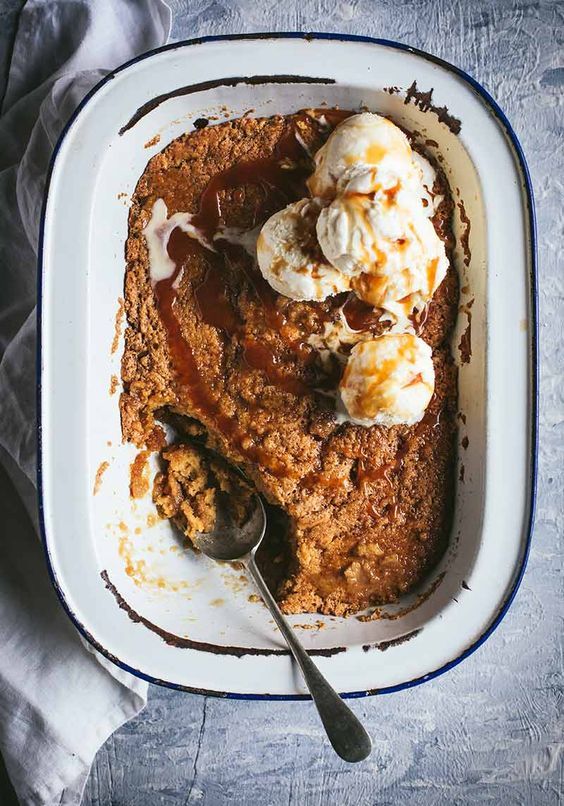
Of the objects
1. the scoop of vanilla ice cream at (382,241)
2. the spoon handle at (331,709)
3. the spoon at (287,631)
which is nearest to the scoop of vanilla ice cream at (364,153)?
the scoop of vanilla ice cream at (382,241)

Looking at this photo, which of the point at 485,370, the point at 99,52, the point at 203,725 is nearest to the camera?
the point at 485,370

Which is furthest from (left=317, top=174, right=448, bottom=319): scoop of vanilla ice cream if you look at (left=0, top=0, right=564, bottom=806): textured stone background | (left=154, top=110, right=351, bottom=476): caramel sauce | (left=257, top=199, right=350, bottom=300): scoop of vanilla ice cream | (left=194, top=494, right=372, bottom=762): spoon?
(left=194, top=494, right=372, bottom=762): spoon

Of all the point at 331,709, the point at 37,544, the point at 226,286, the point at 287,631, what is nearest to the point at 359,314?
the point at 226,286

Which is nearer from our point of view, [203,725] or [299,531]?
[299,531]

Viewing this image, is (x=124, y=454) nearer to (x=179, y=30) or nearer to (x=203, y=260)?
(x=203, y=260)

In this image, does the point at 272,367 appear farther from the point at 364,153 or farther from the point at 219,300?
the point at 364,153

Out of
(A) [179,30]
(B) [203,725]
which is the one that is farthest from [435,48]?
(B) [203,725]
